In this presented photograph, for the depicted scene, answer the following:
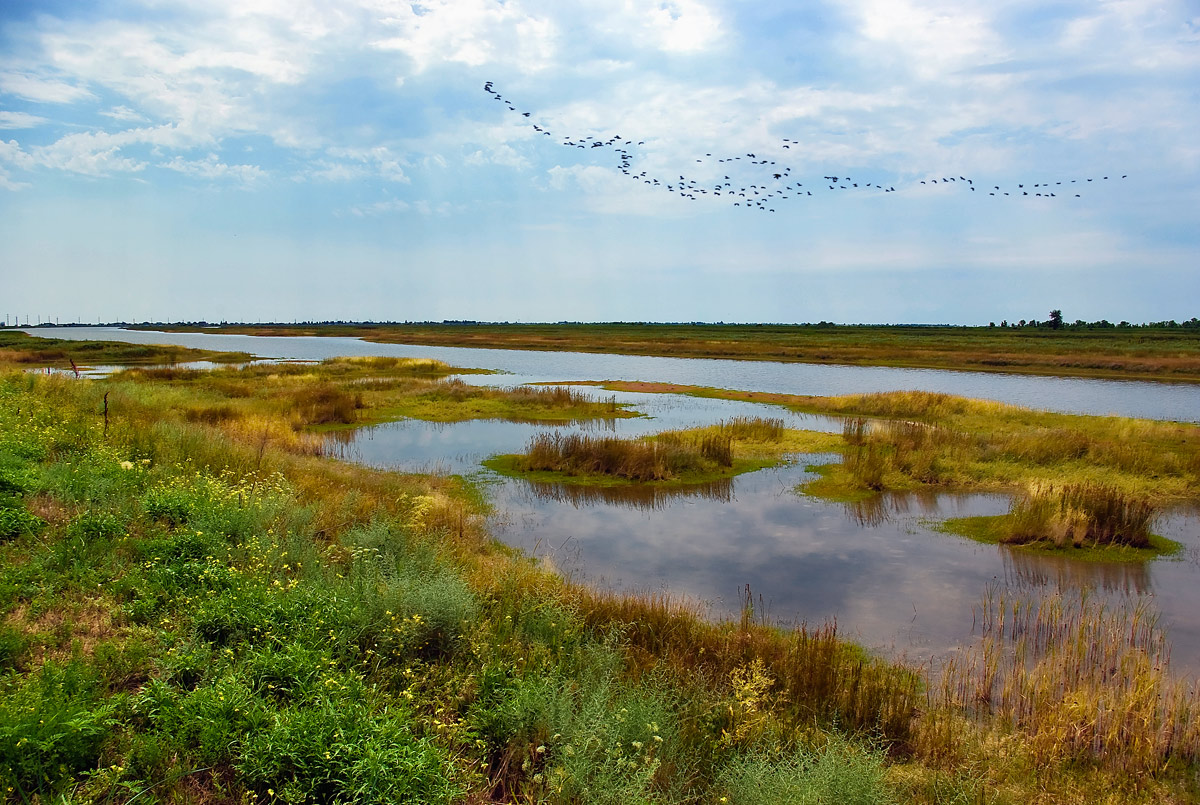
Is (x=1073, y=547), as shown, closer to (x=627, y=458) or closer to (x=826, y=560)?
(x=826, y=560)

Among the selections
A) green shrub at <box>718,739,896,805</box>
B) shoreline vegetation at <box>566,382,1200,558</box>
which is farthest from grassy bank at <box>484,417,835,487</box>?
green shrub at <box>718,739,896,805</box>

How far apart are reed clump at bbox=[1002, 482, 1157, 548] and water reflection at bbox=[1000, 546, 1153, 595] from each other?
698 millimetres

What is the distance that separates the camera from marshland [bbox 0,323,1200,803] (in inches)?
172

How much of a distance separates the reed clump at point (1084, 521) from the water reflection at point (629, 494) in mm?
6069

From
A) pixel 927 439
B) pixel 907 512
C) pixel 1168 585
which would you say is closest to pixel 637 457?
pixel 907 512

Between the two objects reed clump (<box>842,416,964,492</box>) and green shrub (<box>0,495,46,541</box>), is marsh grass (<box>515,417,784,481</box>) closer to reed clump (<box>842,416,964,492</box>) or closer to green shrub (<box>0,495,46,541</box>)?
reed clump (<box>842,416,964,492</box>)

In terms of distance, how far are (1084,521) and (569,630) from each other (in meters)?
11.0

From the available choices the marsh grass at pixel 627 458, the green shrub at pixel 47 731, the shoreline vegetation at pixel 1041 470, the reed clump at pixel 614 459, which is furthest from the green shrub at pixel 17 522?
the shoreline vegetation at pixel 1041 470

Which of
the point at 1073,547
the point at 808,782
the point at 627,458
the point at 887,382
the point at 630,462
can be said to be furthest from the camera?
the point at 887,382

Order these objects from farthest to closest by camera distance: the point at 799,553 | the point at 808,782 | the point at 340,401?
the point at 340,401 → the point at 799,553 → the point at 808,782

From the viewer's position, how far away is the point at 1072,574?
38.3 feet

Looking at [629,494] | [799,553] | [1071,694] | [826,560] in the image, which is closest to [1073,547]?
[826,560]

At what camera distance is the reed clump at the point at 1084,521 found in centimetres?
1293

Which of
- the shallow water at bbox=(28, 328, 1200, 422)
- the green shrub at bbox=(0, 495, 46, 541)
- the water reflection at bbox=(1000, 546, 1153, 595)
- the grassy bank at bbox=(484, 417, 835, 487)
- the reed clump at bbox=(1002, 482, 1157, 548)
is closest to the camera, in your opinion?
the green shrub at bbox=(0, 495, 46, 541)
